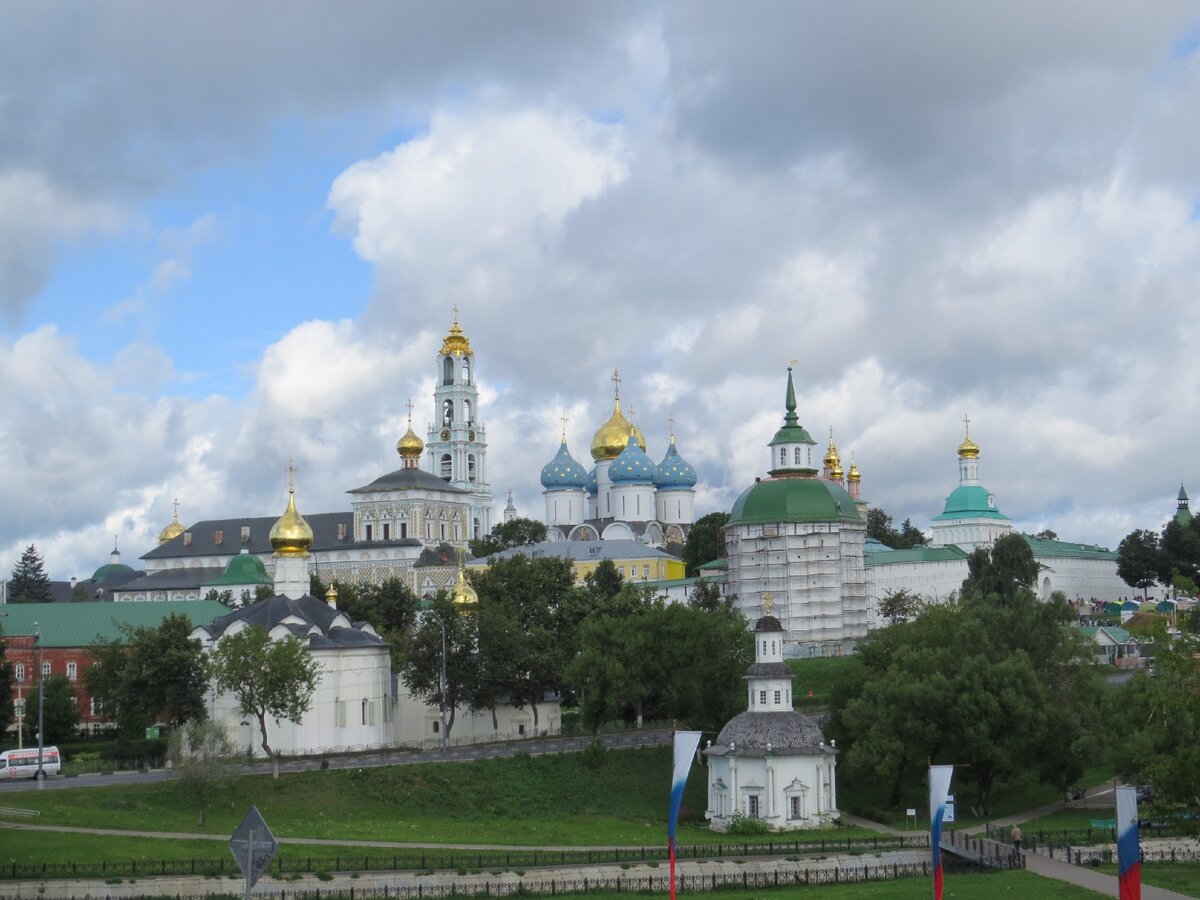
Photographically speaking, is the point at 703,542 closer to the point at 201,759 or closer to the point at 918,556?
the point at 918,556

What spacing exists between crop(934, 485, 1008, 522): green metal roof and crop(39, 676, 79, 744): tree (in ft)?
288

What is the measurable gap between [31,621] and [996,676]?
59419mm

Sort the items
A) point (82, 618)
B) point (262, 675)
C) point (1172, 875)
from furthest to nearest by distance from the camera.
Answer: point (82, 618), point (262, 675), point (1172, 875)

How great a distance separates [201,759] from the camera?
184 feet

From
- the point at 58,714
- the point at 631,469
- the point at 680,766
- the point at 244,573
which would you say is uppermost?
the point at 631,469

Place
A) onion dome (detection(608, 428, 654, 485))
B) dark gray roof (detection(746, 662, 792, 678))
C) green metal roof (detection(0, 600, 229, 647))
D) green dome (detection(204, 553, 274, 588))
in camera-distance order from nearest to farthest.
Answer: dark gray roof (detection(746, 662, 792, 678)) < green metal roof (detection(0, 600, 229, 647)) < green dome (detection(204, 553, 274, 588)) < onion dome (detection(608, 428, 654, 485))

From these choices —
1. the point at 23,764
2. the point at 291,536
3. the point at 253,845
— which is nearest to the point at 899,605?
the point at 291,536

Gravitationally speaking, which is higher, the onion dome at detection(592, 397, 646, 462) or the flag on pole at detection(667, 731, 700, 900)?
the onion dome at detection(592, 397, 646, 462)

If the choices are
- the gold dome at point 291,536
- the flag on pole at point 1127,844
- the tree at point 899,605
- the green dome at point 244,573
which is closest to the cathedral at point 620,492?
the green dome at point 244,573

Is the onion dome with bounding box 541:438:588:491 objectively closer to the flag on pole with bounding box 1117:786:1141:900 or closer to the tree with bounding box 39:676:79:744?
the tree with bounding box 39:676:79:744

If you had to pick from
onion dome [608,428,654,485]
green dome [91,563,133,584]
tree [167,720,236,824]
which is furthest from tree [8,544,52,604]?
tree [167,720,236,824]

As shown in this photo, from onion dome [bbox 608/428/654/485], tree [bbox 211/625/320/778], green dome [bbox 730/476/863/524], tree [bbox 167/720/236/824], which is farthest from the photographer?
onion dome [bbox 608/428/654/485]

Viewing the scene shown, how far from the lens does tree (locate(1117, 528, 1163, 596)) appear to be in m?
130

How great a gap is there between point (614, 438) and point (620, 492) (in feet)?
24.0
